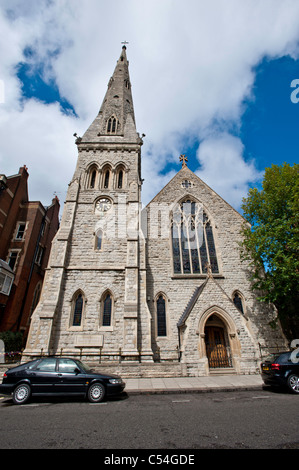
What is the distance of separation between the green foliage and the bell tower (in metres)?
7.27

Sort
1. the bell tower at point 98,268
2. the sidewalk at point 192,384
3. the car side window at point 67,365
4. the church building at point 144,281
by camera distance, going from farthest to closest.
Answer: the bell tower at point 98,268
the church building at point 144,281
the sidewalk at point 192,384
the car side window at point 67,365

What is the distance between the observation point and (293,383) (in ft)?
24.5

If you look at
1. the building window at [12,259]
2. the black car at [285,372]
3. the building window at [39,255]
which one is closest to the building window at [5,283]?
the building window at [12,259]

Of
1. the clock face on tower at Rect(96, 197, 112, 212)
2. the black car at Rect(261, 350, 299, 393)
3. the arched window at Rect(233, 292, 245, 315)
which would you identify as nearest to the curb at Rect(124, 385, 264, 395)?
the black car at Rect(261, 350, 299, 393)

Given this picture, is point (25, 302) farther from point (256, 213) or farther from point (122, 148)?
point (256, 213)

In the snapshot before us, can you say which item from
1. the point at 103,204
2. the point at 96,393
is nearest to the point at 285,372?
the point at 96,393

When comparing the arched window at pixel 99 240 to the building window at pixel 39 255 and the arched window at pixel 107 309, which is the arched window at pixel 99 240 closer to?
the arched window at pixel 107 309

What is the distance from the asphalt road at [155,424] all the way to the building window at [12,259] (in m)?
12.7

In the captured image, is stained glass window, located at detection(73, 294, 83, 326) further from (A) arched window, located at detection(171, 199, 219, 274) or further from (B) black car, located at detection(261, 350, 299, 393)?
(B) black car, located at detection(261, 350, 299, 393)

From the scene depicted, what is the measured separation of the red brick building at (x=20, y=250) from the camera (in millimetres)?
16058

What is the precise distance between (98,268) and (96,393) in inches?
312

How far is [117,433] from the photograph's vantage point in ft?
13.3

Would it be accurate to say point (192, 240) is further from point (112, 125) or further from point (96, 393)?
point (112, 125)

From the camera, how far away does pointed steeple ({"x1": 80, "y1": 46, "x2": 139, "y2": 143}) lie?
20.8 metres
